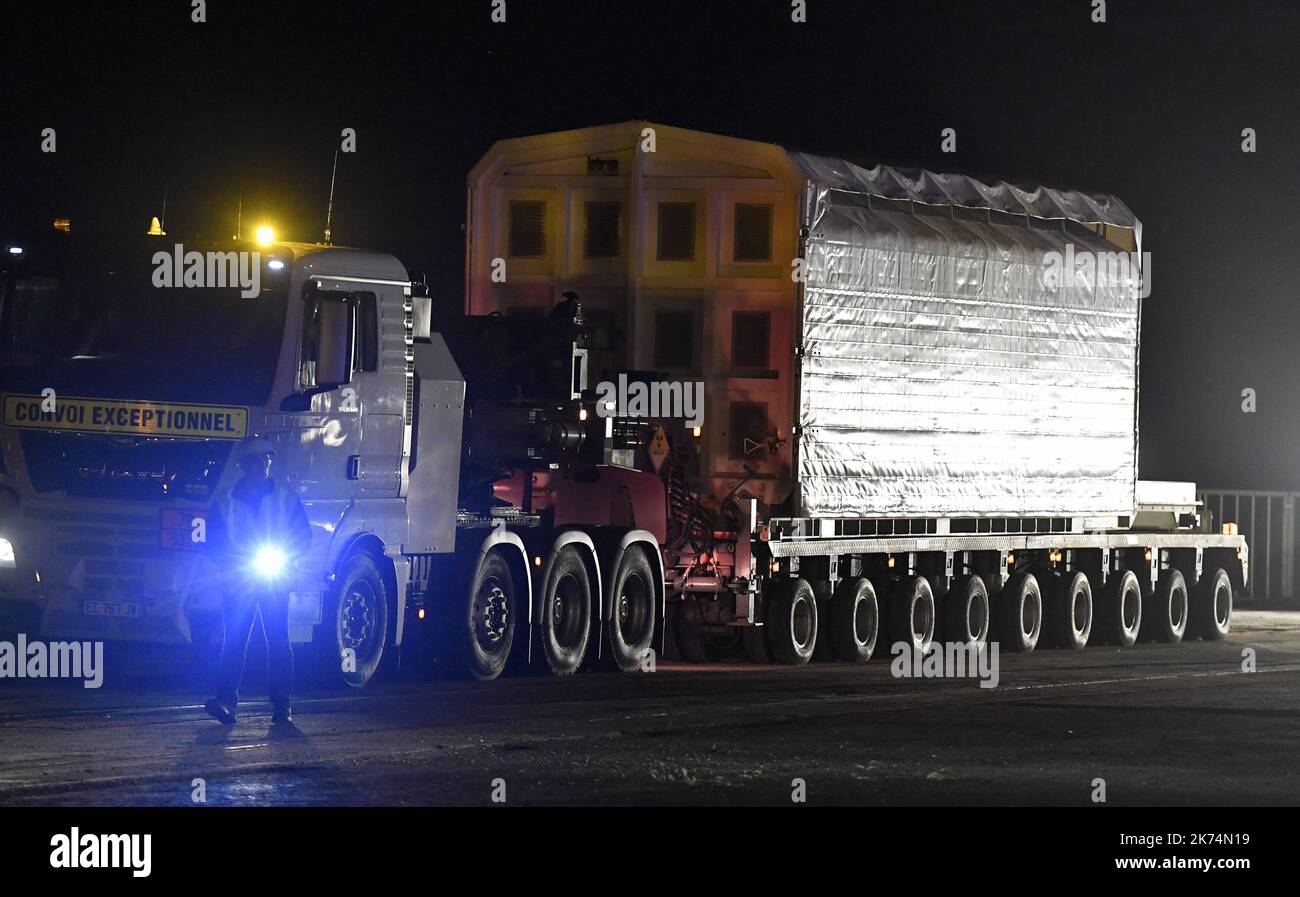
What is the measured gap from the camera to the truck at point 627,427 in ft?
51.1

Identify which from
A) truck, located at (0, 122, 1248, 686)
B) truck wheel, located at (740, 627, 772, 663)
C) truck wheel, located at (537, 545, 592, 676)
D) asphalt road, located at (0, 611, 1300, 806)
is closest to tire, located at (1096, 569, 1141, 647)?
truck, located at (0, 122, 1248, 686)

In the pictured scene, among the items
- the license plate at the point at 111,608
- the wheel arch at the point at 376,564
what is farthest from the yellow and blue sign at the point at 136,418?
the wheel arch at the point at 376,564

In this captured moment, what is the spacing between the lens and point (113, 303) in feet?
52.3

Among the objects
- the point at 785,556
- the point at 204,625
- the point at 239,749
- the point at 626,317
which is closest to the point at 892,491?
the point at 785,556

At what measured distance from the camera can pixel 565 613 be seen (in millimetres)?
19281

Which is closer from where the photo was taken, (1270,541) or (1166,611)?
(1166,611)

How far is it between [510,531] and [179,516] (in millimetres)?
3802

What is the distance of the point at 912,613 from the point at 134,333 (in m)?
9.67

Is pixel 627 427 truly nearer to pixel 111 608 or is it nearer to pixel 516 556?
pixel 516 556

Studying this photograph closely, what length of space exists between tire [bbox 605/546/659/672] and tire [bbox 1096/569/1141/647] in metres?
8.15

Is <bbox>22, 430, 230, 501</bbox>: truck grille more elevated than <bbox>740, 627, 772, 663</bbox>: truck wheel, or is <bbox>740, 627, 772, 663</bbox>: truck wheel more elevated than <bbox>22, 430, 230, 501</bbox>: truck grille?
<bbox>22, 430, 230, 501</bbox>: truck grille

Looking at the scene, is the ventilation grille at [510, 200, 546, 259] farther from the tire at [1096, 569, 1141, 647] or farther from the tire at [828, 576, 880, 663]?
the tire at [1096, 569, 1141, 647]

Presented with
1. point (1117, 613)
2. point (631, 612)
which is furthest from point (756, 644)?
point (1117, 613)

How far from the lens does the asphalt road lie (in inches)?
452
